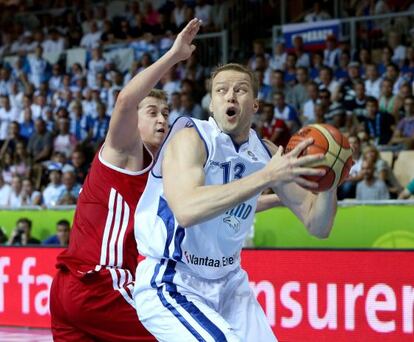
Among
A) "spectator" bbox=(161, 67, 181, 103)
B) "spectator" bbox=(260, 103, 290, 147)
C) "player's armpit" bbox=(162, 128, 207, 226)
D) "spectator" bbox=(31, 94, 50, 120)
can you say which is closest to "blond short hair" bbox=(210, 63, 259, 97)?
"player's armpit" bbox=(162, 128, 207, 226)

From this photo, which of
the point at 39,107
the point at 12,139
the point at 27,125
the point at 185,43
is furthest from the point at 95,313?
the point at 39,107

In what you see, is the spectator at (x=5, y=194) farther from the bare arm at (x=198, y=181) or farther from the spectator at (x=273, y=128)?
the bare arm at (x=198, y=181)

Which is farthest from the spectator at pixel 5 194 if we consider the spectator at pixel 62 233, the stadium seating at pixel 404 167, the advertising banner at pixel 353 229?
the stadium seating at pixel 404 167

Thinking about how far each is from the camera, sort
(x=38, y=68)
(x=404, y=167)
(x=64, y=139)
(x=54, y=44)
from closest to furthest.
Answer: (x=404, y=167) < (x=64, y=139) < (x=38, y=68) < (x=54, y=44)

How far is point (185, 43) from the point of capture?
194 inches

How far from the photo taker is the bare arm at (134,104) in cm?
492

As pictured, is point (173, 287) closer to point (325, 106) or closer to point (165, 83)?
point (325, 106)

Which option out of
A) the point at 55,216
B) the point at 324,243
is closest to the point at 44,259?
the point at 55,216

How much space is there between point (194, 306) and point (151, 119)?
1.44m

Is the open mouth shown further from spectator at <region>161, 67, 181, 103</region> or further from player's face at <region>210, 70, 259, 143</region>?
spectator at <region>161, 67, 181, 103</region>

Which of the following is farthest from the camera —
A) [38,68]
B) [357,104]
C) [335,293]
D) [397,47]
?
[38,68]

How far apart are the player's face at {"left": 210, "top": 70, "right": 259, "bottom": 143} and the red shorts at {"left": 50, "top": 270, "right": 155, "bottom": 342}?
3.96 feet

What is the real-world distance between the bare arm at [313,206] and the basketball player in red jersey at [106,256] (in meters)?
0.81

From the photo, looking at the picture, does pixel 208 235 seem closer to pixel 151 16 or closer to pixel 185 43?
pixel 185 43
